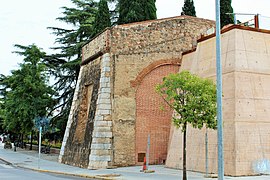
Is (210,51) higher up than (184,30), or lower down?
lower down

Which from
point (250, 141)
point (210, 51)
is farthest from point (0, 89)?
point (250, 141)

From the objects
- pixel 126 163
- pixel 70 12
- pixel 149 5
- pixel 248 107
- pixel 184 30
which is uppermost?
pixel 70 12

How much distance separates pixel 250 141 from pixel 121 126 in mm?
7895

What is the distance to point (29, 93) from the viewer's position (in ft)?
117

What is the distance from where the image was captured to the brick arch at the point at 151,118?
20.7 m

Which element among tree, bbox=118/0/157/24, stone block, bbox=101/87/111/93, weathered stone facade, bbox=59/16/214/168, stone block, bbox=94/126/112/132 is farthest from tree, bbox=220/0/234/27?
stone block, bbox=94/126/112/132

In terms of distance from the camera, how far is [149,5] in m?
26.9

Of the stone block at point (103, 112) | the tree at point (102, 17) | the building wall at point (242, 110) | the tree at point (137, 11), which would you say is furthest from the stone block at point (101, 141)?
the tree at point (137, 11)

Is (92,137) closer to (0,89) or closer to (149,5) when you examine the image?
(149,5)

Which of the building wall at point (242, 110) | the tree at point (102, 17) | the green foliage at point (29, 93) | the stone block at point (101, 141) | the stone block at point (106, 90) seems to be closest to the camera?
the building wall at point (242, 110)

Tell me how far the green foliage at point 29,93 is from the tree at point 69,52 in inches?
53.4

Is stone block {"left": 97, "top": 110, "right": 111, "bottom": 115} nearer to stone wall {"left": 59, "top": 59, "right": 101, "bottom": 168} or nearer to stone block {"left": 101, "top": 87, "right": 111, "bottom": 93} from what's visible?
stone wall {"left": 59, "top": 59, "right": 101, "bottom": 168}

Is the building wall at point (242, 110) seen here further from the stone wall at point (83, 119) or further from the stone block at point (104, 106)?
the stone wall at point (83, 119)

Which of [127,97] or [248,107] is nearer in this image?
[248,107]
